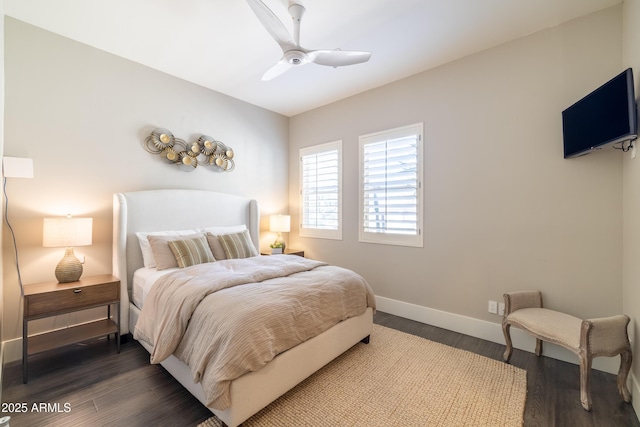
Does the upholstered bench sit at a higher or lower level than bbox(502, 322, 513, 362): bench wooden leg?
higher

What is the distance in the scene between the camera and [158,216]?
3121mm

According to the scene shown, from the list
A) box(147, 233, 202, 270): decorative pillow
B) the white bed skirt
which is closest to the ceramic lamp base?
box(147, 233, 202, 270): decorative pillow

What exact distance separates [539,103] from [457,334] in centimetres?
242

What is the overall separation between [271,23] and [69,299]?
2.76 metres

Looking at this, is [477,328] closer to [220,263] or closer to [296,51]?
[220,263]

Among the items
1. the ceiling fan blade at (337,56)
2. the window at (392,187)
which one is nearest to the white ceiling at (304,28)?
the ceiling fan blade at (337,56)

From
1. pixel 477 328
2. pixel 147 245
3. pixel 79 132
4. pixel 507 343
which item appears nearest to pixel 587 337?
pixel 507 343

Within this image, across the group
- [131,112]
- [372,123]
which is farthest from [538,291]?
[131,112]

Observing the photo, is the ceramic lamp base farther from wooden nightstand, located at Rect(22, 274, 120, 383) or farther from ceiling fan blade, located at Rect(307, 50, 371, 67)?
ceiling fan blade, located at Rect(307, 50, 371, 67)

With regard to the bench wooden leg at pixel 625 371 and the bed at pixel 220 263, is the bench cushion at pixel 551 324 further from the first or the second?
the bed at pixel 220 263

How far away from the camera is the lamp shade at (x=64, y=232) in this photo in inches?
90.8

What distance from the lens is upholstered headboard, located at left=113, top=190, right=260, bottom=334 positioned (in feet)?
9.04

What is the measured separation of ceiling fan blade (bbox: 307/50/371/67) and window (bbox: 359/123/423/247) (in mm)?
1310

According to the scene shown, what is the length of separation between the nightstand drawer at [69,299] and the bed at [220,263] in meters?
0.17
